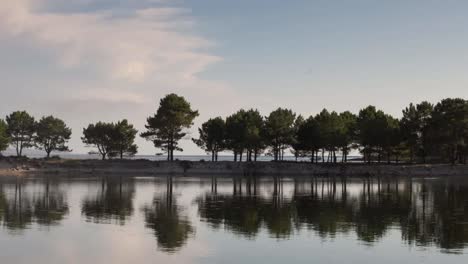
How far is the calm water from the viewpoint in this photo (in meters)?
28.0

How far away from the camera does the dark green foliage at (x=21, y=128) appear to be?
445 feet

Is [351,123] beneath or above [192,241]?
above

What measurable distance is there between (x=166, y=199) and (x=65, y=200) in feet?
29.6

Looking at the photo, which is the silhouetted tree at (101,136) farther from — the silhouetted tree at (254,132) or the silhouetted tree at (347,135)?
the silhouetted tree at (347,135)

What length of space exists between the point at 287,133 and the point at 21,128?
5915 centimetres

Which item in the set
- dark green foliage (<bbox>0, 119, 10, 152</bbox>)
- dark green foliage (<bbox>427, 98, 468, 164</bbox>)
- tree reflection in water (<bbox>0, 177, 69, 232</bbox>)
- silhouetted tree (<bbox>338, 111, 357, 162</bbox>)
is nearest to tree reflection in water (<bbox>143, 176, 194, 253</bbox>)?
tree reflection in water (<bbox>0, 177, 69, 232</bbox>)

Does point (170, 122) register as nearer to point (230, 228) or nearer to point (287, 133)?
point (287, 133)

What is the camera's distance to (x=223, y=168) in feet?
380

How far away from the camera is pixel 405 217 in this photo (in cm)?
4384

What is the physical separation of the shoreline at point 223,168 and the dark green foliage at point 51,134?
20.6 metres

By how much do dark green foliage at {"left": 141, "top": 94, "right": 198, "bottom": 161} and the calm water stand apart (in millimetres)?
61107

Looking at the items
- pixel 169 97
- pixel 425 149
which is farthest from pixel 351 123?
pixel 169 97

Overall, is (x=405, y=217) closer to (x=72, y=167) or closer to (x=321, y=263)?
(x=321, y=263)

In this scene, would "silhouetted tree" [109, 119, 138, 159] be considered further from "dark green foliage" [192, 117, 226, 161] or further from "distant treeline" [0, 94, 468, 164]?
"dark green foliage" [192, 117, 226, 161]
